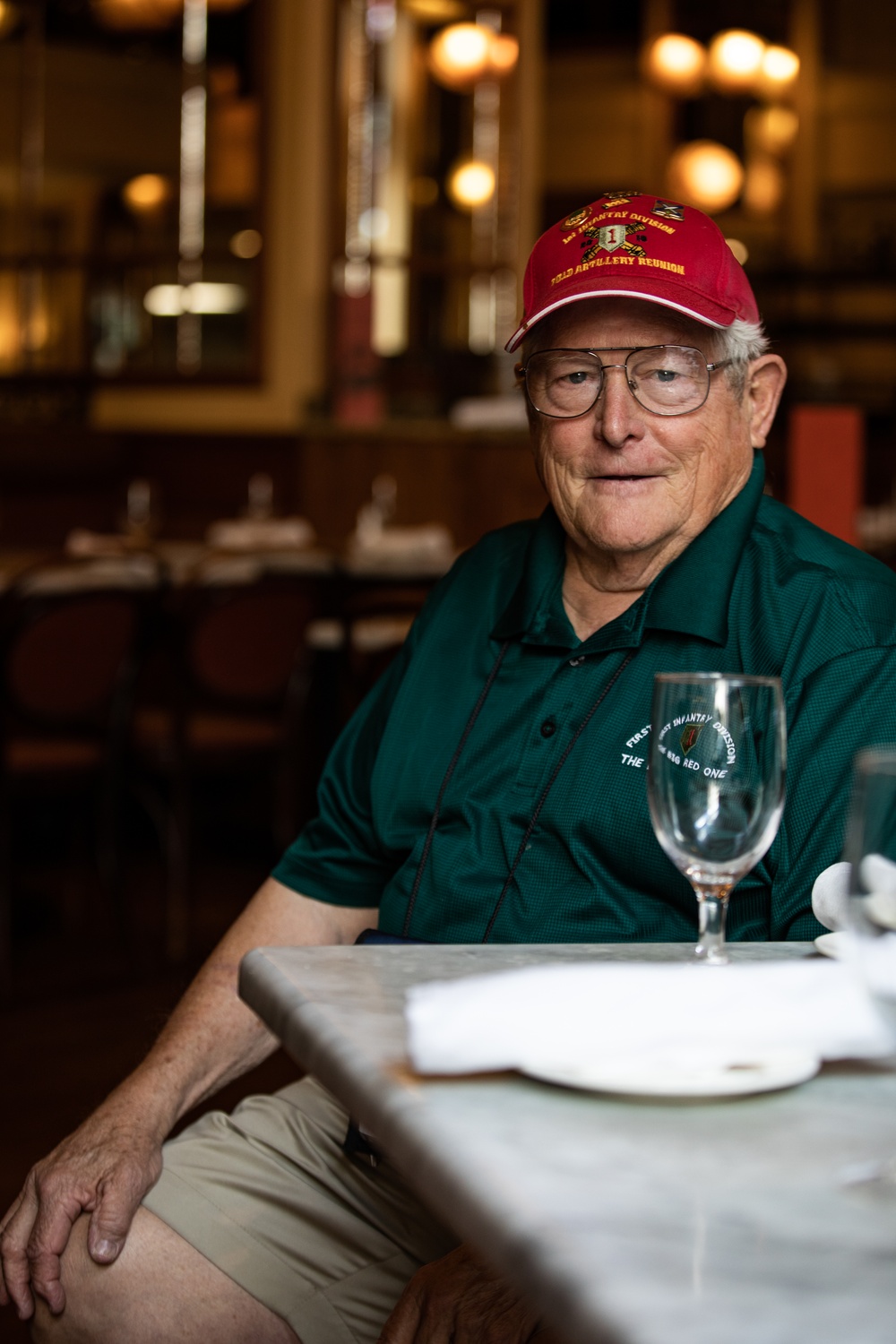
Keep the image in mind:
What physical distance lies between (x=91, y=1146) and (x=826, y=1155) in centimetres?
84

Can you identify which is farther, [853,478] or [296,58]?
[296,58]

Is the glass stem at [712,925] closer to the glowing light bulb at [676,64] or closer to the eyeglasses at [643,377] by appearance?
the eyeglasses at [643,377]

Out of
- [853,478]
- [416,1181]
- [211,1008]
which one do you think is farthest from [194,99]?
[416,1181]

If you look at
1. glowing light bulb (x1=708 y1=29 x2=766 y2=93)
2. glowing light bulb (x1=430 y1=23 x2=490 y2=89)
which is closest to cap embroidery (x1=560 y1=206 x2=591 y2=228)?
glowing light bulb (x1=430 y1=23 x2=490 y2=89)

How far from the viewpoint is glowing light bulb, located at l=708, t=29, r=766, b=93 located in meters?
8.20

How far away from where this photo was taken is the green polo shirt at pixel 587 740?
1.28 meters

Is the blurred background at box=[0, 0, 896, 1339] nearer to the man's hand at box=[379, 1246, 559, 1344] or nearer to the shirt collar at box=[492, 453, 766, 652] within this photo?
the shirt collar at box=[492, 453, 766, 652]

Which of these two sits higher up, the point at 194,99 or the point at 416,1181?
the point at 194,99

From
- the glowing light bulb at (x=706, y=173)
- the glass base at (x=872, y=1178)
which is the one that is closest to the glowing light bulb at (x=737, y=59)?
the glowing light bulb at (x=706, y=173)

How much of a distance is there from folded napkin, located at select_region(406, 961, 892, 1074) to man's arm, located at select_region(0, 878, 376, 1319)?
671 millimetres

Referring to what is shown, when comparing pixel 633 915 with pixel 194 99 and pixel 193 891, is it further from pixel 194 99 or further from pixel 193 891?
pixel 194 99

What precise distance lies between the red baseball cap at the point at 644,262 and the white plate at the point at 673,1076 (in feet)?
2.68

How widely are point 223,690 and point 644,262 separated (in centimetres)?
315

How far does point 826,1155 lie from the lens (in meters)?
0.74
